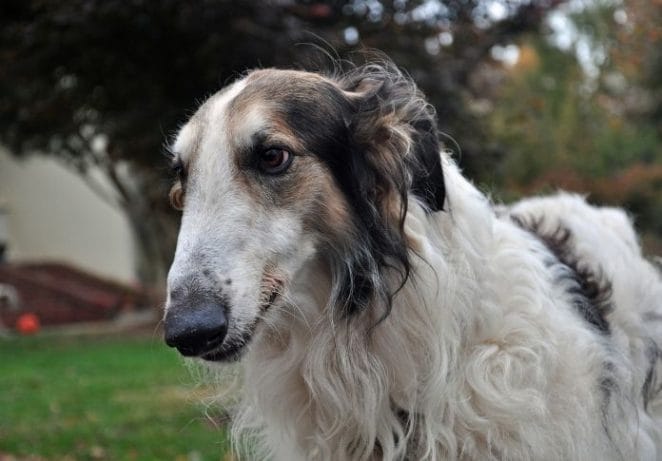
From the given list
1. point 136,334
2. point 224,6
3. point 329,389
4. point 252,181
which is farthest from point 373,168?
point 136,334

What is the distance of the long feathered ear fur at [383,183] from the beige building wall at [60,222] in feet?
63.3

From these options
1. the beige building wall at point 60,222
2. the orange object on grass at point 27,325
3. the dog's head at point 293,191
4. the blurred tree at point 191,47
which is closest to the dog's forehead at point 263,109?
the dog's head at point 293,191

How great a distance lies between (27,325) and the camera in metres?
16.3

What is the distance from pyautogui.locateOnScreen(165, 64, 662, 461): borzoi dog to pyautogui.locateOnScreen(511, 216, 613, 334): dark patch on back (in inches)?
0.7

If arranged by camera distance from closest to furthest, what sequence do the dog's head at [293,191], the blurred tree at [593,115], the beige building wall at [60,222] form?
1. the dog's head at [293,191]
2. the blurred tree at [593,115]
3. the beige building wall at [60,222]

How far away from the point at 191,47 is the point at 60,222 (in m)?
15.7

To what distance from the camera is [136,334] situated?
631 inches

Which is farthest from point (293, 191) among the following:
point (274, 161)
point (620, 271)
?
point (620, 271)

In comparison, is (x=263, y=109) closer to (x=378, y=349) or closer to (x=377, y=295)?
(x=377, y=295)

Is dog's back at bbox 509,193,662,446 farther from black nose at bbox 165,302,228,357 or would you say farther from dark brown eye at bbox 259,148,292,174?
black nose at bbox 165,302,228,357

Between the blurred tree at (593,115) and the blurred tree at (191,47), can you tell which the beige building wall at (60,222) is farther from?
the blurred tree at (191,47)

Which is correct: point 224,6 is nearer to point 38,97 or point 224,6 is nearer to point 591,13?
point 38,97

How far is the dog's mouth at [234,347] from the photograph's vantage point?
8.40 feet

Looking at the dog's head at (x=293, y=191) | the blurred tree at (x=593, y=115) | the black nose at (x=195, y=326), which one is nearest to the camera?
the black nose at (x=195, y=326)
